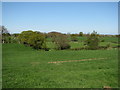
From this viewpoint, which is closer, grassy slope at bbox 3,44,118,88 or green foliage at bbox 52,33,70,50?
grassy slope at bbox 3,44,118,88

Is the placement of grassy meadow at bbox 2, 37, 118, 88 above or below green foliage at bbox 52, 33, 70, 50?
below

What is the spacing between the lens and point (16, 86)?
4.96 m

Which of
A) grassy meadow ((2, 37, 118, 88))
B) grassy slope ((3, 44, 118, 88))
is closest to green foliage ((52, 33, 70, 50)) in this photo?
grassy meadow ((2, 37, 118, 88))

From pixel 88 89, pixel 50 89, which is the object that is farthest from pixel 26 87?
pixel 88 89

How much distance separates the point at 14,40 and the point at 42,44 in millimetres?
17074

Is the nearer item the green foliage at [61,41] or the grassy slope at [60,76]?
the grassy slope at [60,76]

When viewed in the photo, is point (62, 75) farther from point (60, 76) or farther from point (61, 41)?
point (61, 41)

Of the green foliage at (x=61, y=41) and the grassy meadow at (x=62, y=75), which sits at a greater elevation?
the green foliage at (x=61, y=41)

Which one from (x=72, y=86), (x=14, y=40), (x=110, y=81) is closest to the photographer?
(x=72, y=86)

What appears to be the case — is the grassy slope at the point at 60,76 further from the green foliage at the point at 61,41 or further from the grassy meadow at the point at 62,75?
the green foliage at the point at 61,41

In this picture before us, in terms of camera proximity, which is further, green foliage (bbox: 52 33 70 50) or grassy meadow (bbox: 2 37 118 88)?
green foliage (bbox: 52 33 70 50)

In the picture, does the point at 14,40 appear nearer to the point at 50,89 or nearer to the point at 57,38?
the point at 57,38

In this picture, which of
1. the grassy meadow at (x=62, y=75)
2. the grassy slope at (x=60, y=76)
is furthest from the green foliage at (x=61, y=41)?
the grassy slope at (x=60, y=76)

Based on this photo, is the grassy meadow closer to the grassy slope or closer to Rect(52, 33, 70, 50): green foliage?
the grassy slope
